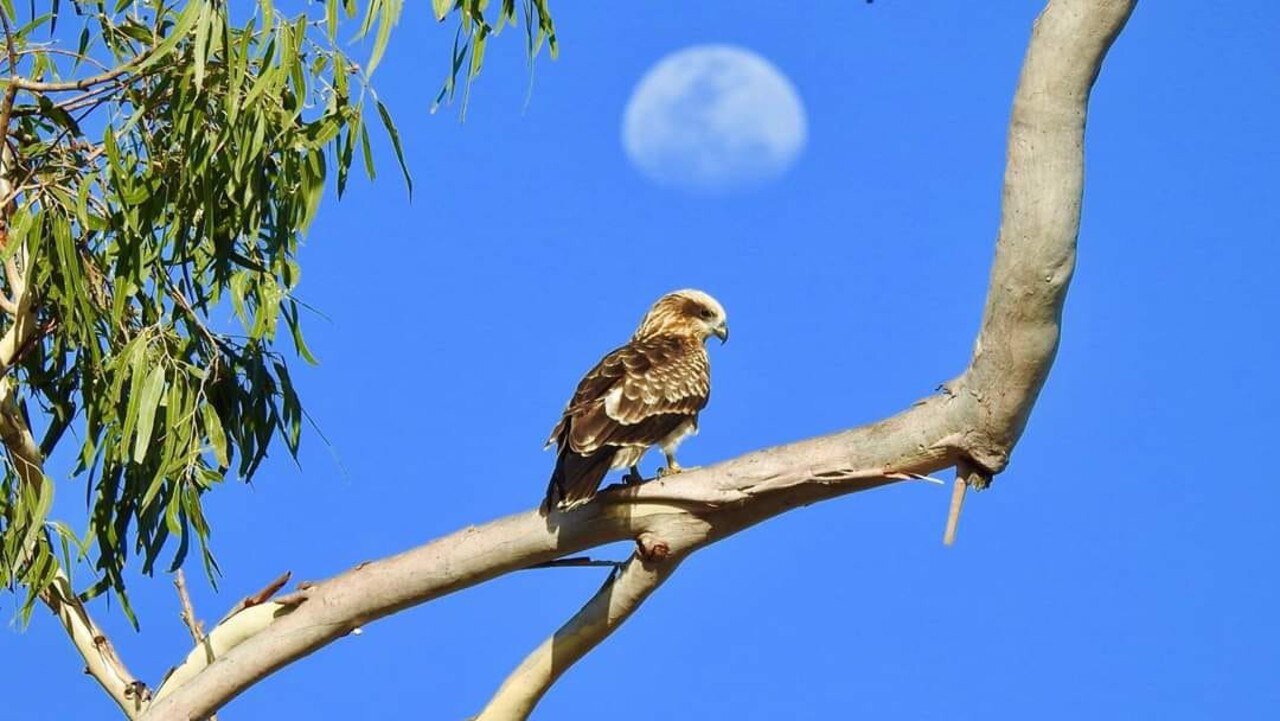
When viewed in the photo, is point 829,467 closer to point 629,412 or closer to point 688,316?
point 629,412

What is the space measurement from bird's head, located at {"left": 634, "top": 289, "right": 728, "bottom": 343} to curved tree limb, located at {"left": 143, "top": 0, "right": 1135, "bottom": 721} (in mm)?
1284

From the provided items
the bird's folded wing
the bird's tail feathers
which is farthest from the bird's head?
the bird's tail feathers

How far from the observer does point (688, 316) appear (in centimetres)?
585

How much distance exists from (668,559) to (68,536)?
195 centimetres

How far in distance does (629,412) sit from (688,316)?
3.33 ft

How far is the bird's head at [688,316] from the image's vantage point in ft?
19.0

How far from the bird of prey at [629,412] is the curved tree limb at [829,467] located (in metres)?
0.09

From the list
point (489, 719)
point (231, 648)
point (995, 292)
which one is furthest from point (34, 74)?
point (995, 292)

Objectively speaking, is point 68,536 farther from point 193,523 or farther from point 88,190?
point 88,190

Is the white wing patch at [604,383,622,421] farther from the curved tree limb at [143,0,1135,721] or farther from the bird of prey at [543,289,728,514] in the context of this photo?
the curved tree limb at [143,0,1135,721]

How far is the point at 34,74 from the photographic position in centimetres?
541

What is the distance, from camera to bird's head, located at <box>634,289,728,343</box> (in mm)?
5797

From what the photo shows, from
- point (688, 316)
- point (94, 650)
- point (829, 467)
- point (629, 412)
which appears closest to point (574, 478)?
point (629, 412)

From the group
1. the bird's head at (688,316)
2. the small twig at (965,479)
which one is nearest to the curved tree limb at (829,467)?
the small twig at (965,479)
